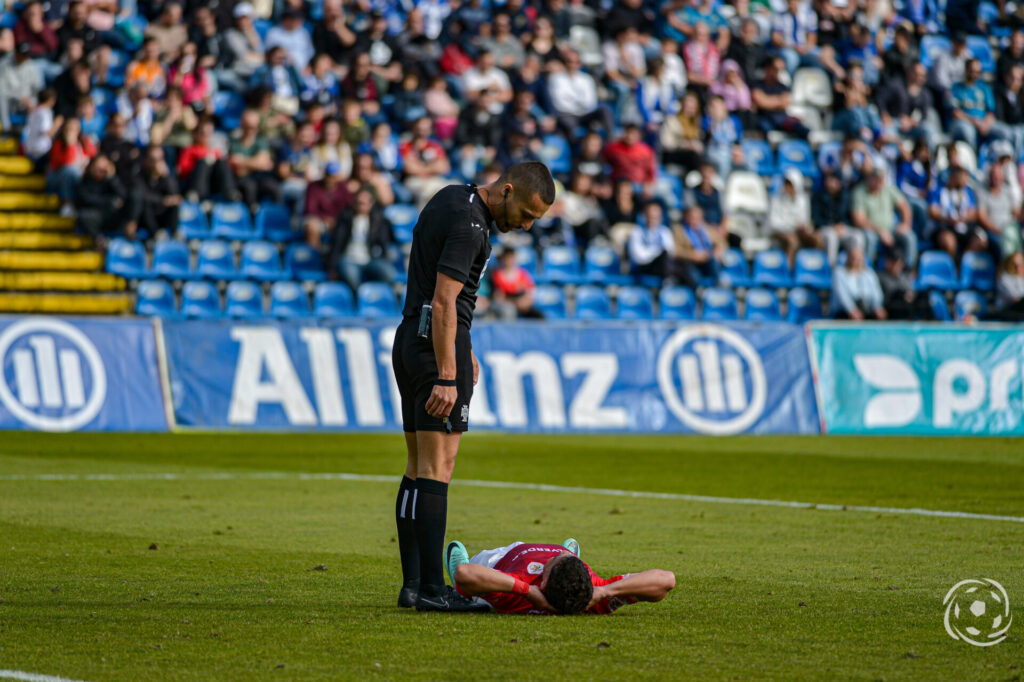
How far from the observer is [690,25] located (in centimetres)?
2700

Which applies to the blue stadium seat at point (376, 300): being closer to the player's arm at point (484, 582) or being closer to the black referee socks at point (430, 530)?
the black referee socks at point (430, 530)

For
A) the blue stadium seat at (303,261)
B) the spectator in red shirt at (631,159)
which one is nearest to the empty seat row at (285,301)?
the blue stadium seat at (303,261)

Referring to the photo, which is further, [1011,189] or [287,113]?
[1011,189]

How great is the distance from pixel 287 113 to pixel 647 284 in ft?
21.4

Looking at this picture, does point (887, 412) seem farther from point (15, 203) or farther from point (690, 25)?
point (15, 203)

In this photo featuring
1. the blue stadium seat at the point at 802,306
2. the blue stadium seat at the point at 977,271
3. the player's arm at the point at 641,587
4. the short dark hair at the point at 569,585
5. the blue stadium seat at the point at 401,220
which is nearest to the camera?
the short dark hair at the point at 569,585

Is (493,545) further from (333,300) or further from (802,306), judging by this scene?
(802,306)

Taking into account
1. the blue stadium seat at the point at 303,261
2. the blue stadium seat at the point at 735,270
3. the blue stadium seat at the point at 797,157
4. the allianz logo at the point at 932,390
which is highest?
the blue stadium seat at the point at 797,157

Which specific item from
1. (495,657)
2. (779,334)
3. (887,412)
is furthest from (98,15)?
(495,657)

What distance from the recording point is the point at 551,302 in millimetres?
21766

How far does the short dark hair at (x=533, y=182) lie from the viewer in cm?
662

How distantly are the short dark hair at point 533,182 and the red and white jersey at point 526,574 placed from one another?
164cm

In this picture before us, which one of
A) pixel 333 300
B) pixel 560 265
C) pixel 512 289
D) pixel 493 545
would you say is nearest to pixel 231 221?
pixel 333 300

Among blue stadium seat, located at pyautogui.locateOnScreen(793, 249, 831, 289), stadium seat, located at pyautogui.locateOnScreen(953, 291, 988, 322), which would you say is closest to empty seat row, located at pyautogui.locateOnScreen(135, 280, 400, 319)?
blue stadium seat, located at pyautogui.locateOnScreen(793, 249, 831, 289)
